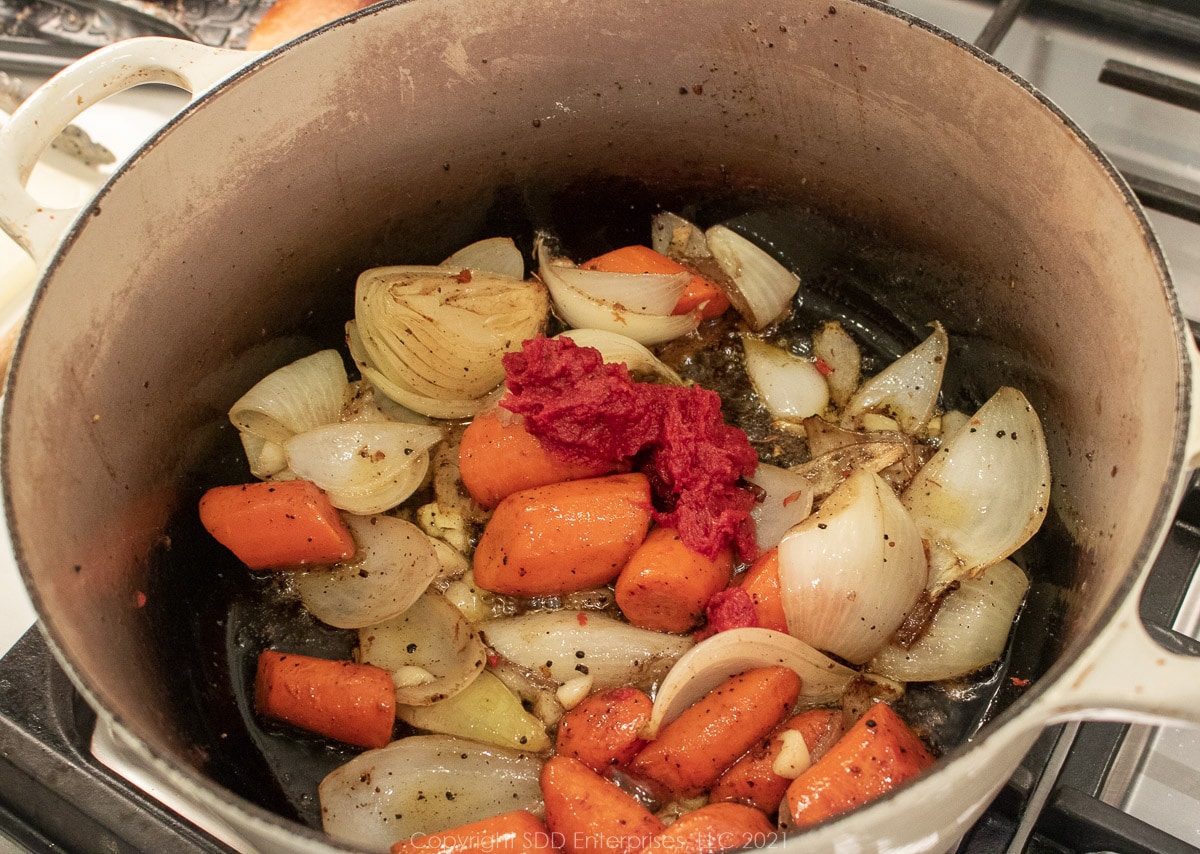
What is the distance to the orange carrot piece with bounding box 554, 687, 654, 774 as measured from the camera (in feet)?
3.92

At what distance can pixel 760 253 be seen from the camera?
5.53 feet

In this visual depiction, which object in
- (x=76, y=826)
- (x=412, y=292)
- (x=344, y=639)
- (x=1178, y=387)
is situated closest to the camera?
(x=1178, y=387)

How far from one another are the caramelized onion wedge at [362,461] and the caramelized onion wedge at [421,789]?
1.28 ft

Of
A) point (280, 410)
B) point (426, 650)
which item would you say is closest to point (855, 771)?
point (426, 650)

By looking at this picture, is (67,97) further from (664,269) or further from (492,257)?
(664,269)

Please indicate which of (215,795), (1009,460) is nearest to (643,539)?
(1009,460)

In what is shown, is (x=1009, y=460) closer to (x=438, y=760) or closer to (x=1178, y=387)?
(x=1178, y=387)

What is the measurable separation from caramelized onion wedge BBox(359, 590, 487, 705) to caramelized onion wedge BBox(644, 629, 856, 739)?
28 cm

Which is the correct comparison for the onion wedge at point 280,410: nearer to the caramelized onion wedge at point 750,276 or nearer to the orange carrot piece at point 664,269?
the orange carrot piece at point 664,269

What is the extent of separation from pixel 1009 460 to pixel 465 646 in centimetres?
87

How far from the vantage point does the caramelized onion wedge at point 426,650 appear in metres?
1.26

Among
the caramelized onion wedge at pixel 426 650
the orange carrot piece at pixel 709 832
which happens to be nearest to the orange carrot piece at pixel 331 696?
the caramelized onion wedge at pixel 426 650

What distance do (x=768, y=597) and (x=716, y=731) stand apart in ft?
0.67

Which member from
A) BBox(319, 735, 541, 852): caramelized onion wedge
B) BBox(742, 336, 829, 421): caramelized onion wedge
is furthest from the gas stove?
BBox(742, 336, 829, 421): caramelized onion wedge
